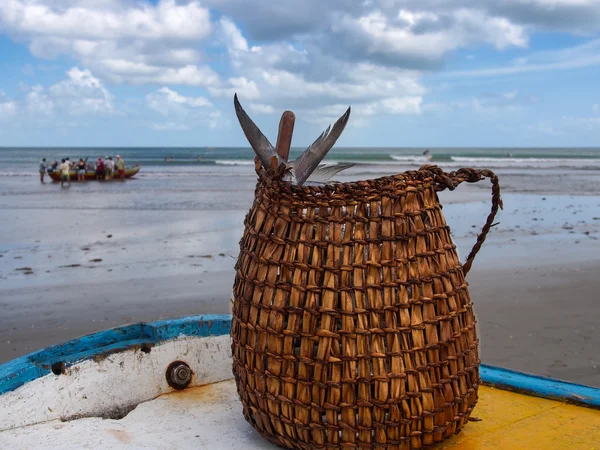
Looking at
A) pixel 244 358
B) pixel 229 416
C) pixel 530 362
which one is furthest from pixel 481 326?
pixel 244 358

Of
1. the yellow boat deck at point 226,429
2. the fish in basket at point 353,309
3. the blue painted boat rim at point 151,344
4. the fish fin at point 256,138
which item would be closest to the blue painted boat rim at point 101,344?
the blue painted boat rim at point 151,344

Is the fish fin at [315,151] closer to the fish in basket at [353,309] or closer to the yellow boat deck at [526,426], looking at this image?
the fish in basket at [353,309]

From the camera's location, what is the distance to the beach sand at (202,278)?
20.5 ft

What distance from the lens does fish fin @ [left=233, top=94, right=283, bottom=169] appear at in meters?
1.93

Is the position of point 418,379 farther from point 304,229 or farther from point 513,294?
point 513,294

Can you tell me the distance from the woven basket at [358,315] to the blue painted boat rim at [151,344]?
0.86 m

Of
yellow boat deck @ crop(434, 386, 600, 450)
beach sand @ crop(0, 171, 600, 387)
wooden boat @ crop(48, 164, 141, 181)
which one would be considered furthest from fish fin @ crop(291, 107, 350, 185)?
wooden boat @ crop(48, 164, 141, 181)

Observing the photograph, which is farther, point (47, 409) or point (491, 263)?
point (491, 263)

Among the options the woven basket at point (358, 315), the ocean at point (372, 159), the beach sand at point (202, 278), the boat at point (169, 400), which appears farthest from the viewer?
the ocean at point (372, 159)

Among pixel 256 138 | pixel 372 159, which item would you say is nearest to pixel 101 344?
pixel 256 138

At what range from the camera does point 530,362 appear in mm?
5629

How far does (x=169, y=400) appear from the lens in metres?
2.77

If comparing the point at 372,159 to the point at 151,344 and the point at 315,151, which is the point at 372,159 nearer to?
the point at 151,344

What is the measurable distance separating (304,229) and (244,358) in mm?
507
